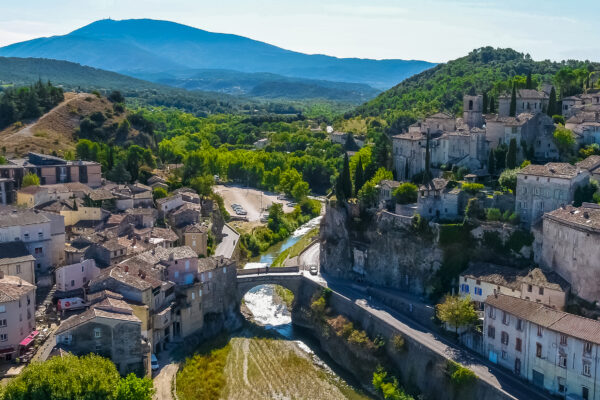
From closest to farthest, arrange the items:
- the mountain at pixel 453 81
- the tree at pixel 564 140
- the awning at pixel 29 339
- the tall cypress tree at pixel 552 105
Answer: the awning at pixel 29 339 → the tree at pixel 564 140 → the tall cypress tree at pixel 552 105 → the mountain at pixel 453 81

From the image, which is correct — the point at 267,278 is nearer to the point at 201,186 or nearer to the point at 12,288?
the point at 12,288

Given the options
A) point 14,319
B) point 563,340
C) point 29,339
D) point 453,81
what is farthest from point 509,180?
point 453,81

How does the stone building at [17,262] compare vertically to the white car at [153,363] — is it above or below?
above

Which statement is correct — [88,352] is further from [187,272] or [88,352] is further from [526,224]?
[526,224]

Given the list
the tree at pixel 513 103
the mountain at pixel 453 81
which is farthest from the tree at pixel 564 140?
the mountain at pixel 453 81

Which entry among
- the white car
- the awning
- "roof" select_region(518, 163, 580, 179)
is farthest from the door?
the awning

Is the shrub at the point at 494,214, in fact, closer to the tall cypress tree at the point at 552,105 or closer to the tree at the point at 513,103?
the tree at the point at 513,103

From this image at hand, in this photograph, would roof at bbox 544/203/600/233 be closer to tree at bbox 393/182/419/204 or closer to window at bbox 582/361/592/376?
window at bbox 582/361/592/376

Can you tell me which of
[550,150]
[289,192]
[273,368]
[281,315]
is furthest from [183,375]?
[289,192]
